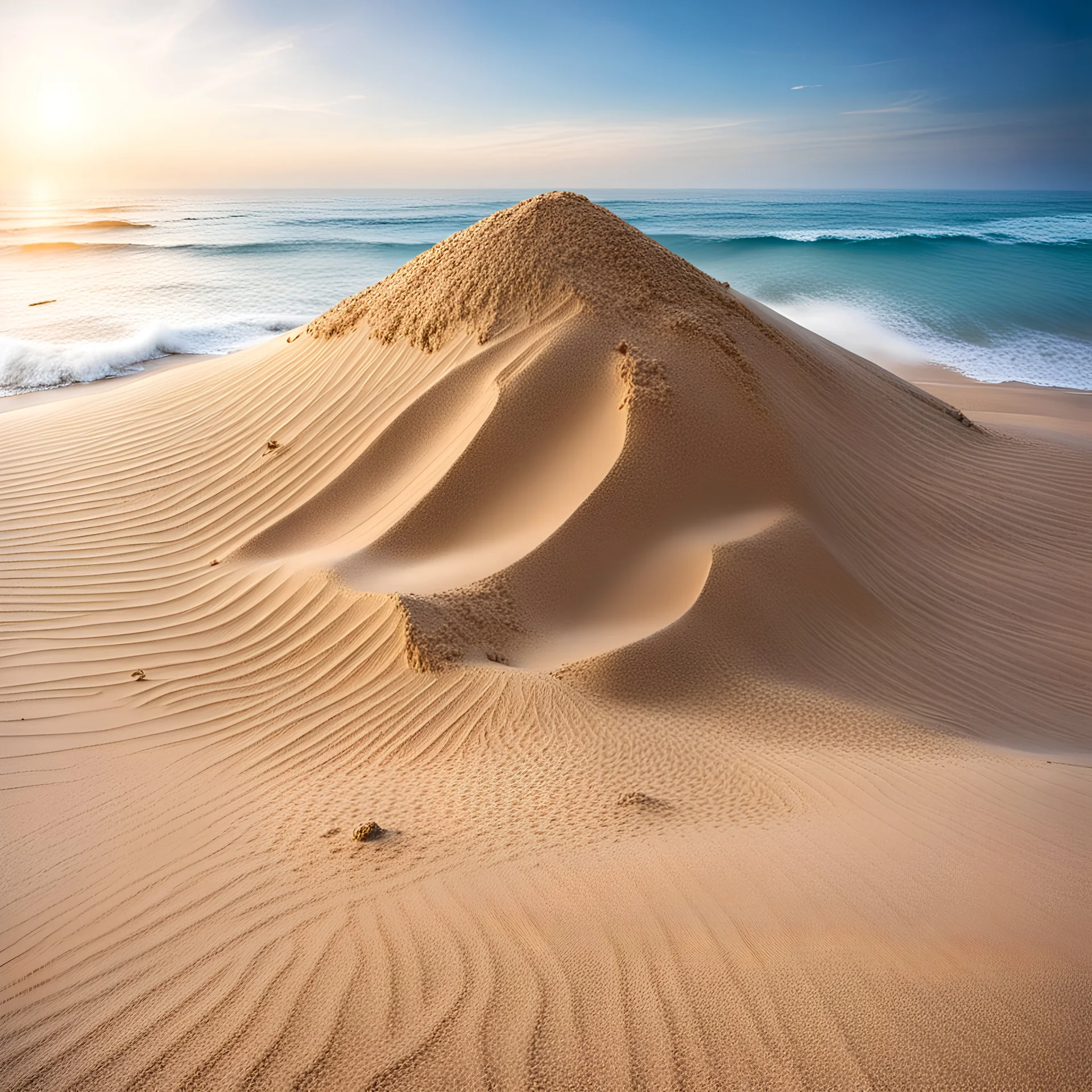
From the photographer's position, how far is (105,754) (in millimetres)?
3832

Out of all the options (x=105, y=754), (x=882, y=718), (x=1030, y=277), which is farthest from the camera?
(x=1030, y=277)

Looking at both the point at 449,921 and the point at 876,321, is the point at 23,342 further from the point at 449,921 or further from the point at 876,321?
the point at 876,321

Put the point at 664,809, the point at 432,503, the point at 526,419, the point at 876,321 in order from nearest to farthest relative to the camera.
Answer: the point at 664,809 → the point at 432,503 → the point at 526,419 → the point at 876,321

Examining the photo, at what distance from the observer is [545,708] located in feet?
13.0

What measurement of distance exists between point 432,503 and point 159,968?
396 centimetres

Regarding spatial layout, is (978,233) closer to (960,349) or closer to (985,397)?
(960,349)

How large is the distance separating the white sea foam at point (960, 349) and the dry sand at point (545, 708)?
7.88 metres

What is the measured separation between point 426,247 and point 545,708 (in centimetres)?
3470

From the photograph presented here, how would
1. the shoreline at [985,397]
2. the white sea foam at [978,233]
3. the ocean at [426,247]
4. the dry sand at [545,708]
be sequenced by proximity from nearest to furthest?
the dry sand at [545,708]
the shoreline at [985,397]
the ocean at [426,247]
the white sea foam at [978,233]

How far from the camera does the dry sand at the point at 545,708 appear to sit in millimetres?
2076

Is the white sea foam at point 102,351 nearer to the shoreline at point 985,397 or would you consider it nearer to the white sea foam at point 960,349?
the shoreline at point 985,397

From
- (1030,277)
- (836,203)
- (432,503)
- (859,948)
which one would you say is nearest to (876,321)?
(1030,277)

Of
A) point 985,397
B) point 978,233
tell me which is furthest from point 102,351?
point 978,233

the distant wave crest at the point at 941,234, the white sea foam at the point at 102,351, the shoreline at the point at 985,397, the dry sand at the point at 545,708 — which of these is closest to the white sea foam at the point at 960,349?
the shoreline at the point at 985,397
